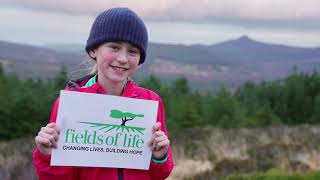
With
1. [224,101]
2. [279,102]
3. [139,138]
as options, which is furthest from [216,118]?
[139,138]

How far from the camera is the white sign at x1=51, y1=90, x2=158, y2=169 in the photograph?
221 cm

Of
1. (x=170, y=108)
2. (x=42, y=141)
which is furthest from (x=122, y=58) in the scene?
(x=170, y=108)

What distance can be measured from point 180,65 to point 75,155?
15903 cm

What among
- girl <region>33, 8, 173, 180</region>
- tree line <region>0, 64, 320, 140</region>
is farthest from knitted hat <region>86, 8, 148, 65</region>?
tree line <region>0, 64, 320, 140</region>

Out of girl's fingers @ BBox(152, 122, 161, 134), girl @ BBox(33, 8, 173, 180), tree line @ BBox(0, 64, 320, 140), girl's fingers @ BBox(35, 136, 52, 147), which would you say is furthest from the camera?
tree line @ BBox(0, 64, 320, 140)

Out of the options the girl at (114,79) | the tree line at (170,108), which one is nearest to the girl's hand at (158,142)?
the girl at (114,79)

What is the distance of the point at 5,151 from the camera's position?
8773 mm

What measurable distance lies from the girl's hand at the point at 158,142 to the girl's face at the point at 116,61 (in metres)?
0.24

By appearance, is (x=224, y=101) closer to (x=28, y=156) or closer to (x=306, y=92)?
(x=306, y=92)

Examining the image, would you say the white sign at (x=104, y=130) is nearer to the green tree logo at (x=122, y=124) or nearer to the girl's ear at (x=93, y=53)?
the green tree logo at (x=122, y=124)

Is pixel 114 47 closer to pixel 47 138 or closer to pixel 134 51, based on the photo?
pixel 134 51

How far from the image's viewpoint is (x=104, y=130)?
89.3 inches

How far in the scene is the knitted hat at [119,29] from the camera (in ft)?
7.20

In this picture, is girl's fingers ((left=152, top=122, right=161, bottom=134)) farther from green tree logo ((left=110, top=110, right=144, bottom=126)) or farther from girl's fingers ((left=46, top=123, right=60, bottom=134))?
girl's fingers ((left=46, top=123, right=60, bottom=134))
